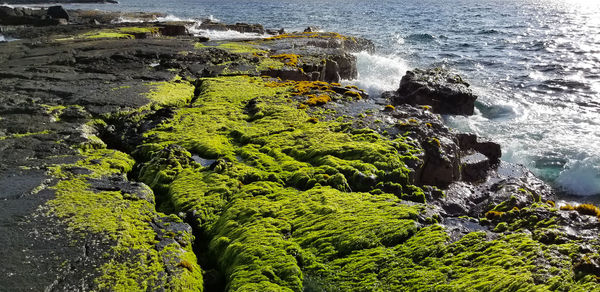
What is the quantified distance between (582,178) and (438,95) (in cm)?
862

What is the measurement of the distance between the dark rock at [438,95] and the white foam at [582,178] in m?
7.01

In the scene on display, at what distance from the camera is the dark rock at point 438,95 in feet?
72.0

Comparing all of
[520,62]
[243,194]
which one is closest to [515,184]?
[243,194]

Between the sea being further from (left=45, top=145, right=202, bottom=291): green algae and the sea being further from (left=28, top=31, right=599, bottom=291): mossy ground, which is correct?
(left=45, top=145, right=202, bottom=291): green algae

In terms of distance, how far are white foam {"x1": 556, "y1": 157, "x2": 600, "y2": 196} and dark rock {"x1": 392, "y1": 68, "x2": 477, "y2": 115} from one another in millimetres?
7007

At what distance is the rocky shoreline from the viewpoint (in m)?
6.39

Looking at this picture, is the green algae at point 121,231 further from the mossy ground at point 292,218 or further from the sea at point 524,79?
the sea at point 524,79

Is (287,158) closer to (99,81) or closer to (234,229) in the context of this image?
(234,229)

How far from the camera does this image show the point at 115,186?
29.3 feet

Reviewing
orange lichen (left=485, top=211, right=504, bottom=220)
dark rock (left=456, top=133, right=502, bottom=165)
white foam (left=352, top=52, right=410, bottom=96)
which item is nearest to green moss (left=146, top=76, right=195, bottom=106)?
dark rock (left=456, top=133, right=502, bottom=165)

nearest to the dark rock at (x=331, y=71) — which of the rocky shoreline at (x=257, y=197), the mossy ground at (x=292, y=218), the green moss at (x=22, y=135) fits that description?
the rocky shoreline at (x=257, y=197)

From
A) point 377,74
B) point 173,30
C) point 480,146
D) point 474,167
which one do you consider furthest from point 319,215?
point 173,30

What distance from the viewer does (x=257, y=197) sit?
883 centimetres

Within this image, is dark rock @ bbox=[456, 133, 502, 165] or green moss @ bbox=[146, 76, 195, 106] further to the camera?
green moss @ bbox=[146, 76, 195, 106]
